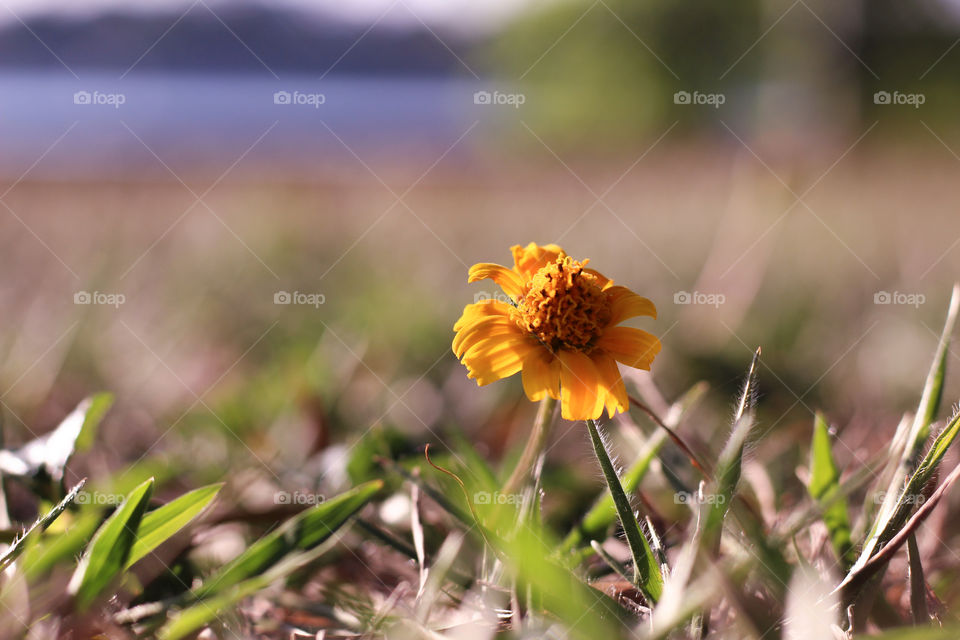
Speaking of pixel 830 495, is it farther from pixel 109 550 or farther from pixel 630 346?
pixel 109 550

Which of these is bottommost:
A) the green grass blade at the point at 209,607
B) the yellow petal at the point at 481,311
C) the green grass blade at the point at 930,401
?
the green grass blade at the point at 209,607

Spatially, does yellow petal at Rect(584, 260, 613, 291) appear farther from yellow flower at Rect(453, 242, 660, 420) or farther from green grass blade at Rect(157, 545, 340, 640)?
green grass blade at Rect(157, 545, 340, 640)

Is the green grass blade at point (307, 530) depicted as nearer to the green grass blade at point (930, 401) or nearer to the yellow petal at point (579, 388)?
the yellow petal at point (579, 388)

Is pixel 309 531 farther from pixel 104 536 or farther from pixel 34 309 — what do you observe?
pixel 34 309

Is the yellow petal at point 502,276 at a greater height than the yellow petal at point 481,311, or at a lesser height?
greater

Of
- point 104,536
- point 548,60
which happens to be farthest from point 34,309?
point 548,60

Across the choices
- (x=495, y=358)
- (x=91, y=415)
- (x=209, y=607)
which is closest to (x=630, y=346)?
(x=495, y=358)

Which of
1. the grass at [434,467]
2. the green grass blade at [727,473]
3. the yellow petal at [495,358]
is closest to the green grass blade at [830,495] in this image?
the grass at [434,467]

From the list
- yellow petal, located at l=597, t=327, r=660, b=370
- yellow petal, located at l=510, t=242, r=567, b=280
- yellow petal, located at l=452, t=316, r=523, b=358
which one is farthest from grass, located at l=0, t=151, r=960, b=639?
yellow petal, located at l=510, t=242, r=567, b=280
